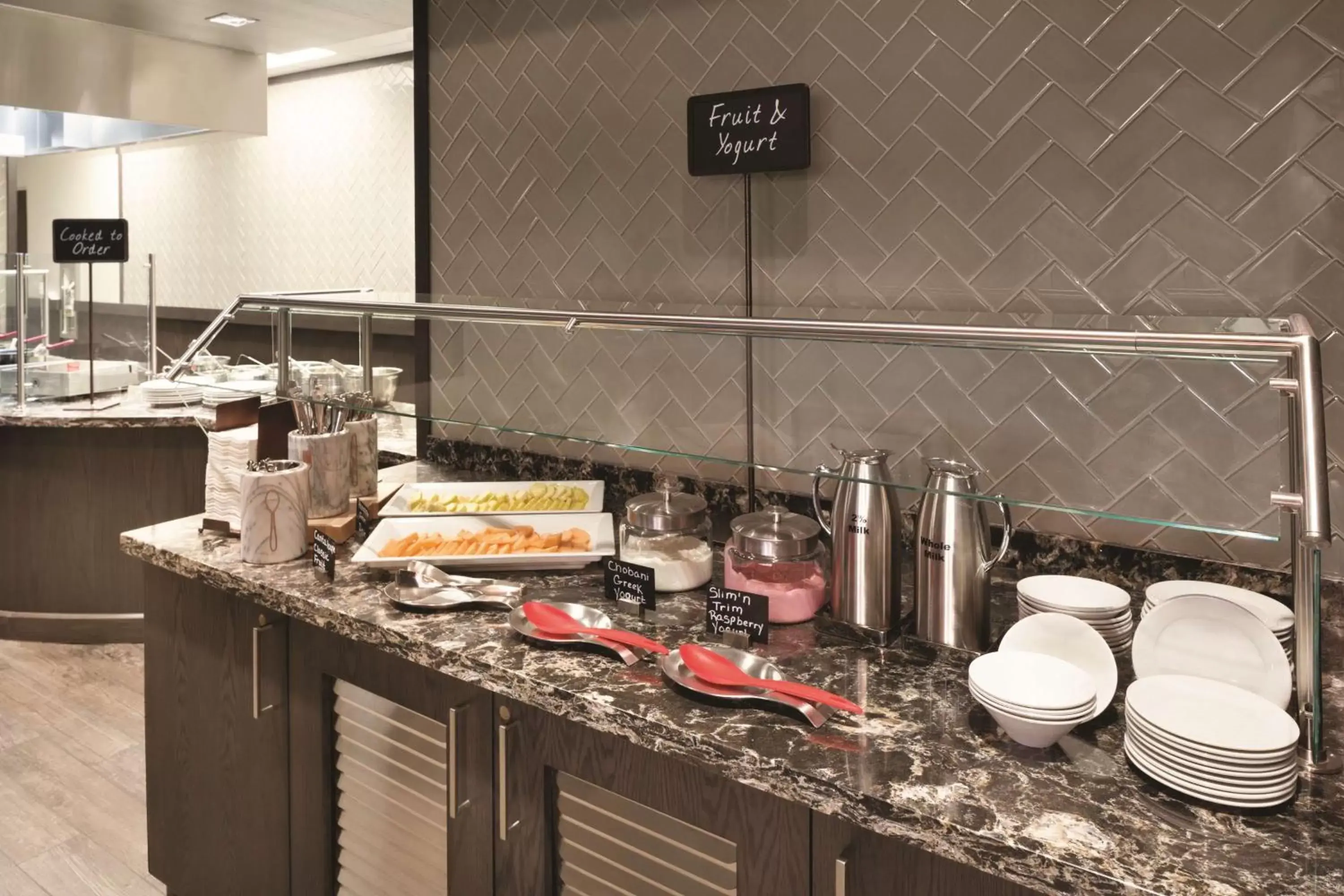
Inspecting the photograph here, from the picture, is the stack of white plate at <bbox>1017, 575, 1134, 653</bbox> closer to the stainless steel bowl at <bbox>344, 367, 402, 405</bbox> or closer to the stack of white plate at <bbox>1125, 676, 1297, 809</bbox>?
the stack of white plate at <bbox>1125, 676, 1297, 809</bbox>

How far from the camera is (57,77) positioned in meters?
3.74

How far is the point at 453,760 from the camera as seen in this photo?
5.18 ft

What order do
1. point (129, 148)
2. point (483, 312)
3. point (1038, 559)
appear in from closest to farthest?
point (483, 312) → point (1038, 559) → point (129, 148)

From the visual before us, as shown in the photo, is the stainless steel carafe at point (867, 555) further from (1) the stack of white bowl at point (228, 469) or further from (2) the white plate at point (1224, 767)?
(1) the stack of white bowl at point (228, 469)

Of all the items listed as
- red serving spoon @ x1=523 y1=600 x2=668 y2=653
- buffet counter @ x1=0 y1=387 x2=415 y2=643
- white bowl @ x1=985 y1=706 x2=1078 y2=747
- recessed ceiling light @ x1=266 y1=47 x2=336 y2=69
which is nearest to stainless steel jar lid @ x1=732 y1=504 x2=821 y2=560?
red serving spoon @ x1=523 y1=600 x2=668 y2=653

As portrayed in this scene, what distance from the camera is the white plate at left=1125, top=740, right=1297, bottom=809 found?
1.05 metres

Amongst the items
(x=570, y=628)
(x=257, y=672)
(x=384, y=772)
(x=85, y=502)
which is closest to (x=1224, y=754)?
(x=570, y=628)

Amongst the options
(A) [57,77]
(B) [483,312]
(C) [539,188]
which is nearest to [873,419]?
(B) [483,312]

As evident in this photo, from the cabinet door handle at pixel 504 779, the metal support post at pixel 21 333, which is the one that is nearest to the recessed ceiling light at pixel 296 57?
the metal support post at pixel 21 333

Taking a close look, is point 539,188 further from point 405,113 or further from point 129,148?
point 129,148

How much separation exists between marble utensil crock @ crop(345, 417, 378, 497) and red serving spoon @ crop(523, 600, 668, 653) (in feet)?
2.62

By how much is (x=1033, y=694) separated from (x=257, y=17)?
3.61 metres

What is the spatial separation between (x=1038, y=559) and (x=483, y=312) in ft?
3.94

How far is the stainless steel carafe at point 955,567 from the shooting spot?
1447 millimetres
